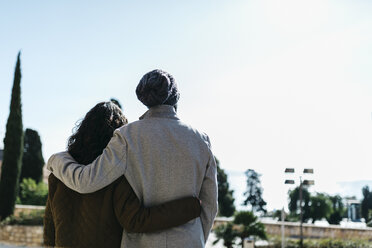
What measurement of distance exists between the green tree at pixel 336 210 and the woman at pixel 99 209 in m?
13.3

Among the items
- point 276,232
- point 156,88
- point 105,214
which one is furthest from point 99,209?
point 276,232

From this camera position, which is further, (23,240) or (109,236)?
(23,240)

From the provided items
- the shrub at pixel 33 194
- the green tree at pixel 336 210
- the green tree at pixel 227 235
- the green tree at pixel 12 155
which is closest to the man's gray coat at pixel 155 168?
the green tree at pixel 227 235

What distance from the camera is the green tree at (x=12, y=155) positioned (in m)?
11.6

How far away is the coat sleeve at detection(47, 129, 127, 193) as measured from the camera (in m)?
1.29

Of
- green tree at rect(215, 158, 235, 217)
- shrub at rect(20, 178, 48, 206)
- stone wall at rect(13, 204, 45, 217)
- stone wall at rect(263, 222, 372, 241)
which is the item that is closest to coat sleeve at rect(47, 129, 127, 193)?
stone wall at rect(263, 222, 372, 241)

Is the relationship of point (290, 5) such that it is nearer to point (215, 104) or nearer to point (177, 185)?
point (177, 185)

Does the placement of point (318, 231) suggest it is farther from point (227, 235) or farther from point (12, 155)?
point (12, 155)

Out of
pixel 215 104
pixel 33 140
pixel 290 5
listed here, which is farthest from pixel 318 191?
pixel 33 140

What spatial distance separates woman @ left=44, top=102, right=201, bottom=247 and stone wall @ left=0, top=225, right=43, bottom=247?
31.2 feet

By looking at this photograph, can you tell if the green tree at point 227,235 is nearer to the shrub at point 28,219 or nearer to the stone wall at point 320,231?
the stone wall at point 320,231

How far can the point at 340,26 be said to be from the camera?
10695 mm

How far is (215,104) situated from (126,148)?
1538cm

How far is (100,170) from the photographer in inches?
50.6
